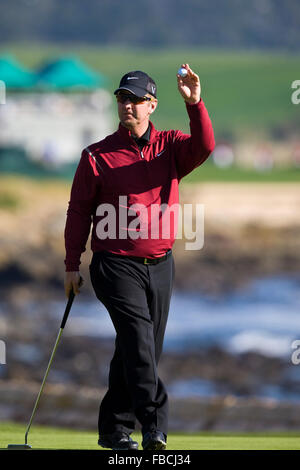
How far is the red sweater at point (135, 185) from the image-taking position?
470 centimetres

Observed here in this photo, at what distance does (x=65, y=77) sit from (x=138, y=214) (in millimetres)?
26450

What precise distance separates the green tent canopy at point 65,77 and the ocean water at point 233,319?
8.42m

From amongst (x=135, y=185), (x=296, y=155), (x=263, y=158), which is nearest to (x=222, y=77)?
(x=296, y=155)

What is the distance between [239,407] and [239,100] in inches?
1294

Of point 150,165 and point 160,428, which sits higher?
point 150,165

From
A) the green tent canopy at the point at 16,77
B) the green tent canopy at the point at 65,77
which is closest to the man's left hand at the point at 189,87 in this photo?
the green tent canopy at the point at 65,77

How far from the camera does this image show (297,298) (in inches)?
953

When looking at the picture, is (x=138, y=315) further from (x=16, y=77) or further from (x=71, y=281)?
(x=16, y=77)

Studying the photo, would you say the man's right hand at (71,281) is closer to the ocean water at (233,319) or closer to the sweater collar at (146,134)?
the sweater collar at (146,134)

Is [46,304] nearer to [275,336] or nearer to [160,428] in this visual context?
[275,336]

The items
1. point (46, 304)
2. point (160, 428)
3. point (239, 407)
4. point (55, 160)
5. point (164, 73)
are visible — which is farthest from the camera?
point (164, 73)

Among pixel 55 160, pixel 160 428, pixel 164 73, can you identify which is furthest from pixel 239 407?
pixel 164 73

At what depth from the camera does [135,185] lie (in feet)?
15.4

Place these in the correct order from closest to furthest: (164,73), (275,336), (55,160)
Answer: (275,336) < (55,160) < (164,73)
